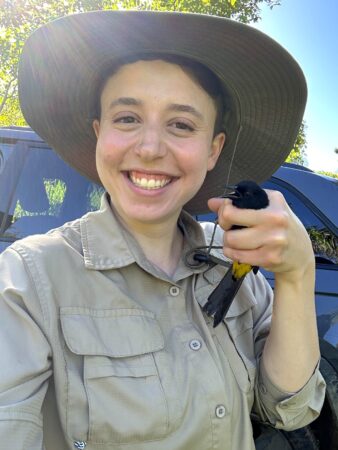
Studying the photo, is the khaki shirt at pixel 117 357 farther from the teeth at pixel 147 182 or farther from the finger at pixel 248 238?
the finger at pixel 248 238

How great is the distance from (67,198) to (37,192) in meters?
0.21

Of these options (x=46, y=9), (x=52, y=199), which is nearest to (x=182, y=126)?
(x=52, y=199)

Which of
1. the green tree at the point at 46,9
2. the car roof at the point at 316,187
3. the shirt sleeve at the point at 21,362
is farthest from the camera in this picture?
the green tree at the point at 46,9

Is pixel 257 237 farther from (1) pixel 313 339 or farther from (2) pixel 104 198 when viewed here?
(2) pixel 104 198

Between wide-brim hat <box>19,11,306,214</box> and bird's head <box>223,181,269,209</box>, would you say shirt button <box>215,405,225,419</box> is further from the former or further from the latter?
wide-brim hat <box>19,11,306,214</box>

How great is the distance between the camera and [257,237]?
3.91 feet

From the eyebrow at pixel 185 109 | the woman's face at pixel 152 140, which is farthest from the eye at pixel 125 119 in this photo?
the eyebrow at pixel 185 109

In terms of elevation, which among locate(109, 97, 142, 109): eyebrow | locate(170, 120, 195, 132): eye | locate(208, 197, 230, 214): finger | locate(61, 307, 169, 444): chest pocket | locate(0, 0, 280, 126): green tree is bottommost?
locate(61, 307, 169, 444): chest pocket

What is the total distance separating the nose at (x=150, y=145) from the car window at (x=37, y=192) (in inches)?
67.5

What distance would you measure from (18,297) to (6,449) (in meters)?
0.34

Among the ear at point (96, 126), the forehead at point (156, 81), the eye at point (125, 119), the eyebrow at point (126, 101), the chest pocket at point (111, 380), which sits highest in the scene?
the forehead at point (156, 81)

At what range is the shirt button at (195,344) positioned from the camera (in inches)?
52.8

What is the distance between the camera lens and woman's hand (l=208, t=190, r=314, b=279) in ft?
3.90

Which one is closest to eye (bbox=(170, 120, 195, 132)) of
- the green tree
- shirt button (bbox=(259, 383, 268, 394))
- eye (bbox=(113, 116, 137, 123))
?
eye (bbox=(113, 116, 137, 123))
